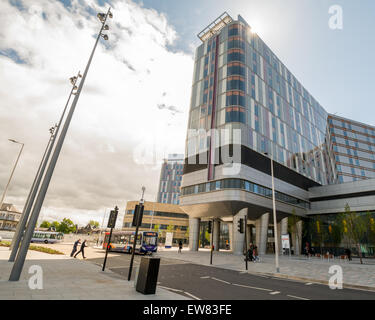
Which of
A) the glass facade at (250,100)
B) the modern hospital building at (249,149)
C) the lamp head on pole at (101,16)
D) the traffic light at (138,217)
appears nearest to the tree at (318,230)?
the modern hospital building at (249,149)

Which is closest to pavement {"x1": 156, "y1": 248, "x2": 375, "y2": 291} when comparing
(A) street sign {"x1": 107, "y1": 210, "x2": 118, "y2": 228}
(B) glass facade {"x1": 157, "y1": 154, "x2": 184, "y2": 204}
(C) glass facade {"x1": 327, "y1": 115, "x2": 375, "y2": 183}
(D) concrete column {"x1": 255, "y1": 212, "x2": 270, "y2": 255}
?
(A) street sign {"x1": 107, "y1": 210, "x2": 118, "y2": 228}

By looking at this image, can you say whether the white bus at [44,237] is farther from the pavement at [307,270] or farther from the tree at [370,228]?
the tree at [370,228]

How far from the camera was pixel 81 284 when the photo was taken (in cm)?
778

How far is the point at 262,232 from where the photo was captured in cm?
3750

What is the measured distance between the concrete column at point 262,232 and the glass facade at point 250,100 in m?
11.6

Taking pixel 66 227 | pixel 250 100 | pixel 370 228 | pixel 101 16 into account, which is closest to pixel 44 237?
pixel 101 16

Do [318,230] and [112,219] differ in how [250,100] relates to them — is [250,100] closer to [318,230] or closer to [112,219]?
[318,230]

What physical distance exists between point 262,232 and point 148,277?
35.0 m

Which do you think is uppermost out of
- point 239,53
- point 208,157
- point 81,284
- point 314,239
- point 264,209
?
point 239,53

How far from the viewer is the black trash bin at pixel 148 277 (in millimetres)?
6930
